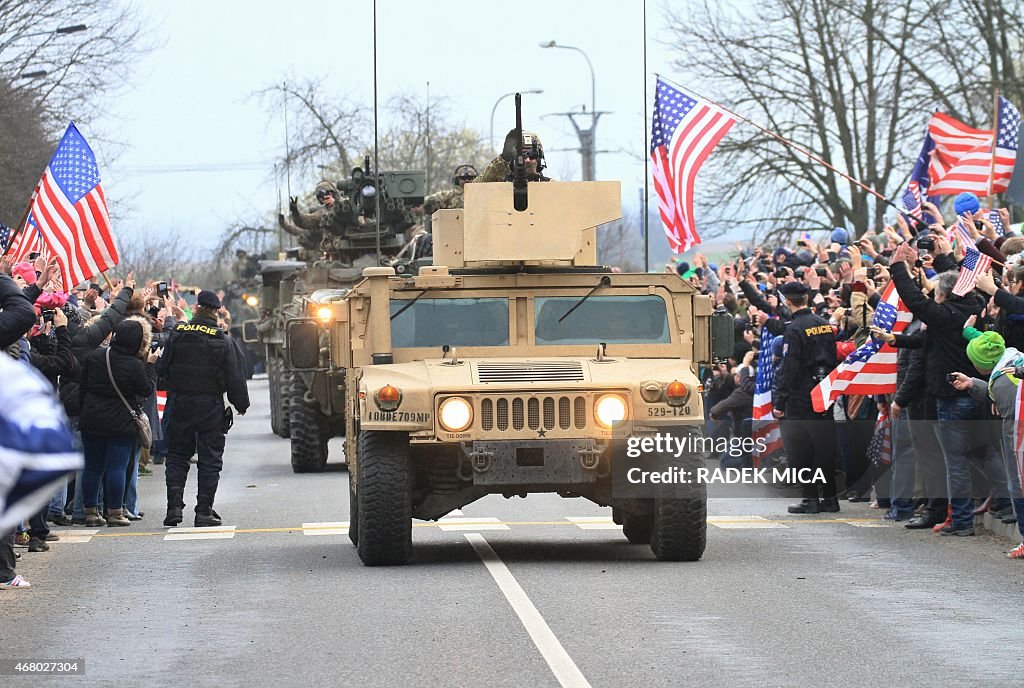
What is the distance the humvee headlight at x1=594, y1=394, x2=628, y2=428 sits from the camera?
1138 cm

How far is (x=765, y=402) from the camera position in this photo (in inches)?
703

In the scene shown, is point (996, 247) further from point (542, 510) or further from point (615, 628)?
point (615, 628)

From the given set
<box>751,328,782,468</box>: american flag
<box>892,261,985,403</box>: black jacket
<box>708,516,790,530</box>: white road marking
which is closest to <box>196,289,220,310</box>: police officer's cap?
<box>708,516,790,530</box>: white road marking

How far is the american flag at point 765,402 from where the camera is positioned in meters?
17.6

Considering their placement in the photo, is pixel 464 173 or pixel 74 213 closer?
pixel 74 213

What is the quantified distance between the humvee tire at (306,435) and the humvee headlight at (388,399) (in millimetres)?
9134

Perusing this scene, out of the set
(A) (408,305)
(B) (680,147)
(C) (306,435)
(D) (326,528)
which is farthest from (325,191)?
(A) (408,305)

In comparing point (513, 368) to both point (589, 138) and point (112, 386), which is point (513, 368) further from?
point (589, 138)

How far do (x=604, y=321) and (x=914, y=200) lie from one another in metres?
9.96

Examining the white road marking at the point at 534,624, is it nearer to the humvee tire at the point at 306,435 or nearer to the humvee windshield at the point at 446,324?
the humvee windshield at the point at 446,324

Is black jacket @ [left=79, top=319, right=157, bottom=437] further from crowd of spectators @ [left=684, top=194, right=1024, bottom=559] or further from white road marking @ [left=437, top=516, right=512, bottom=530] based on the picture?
crowd of spectators @ [left=684, top=194, right=1024, bottom=559]

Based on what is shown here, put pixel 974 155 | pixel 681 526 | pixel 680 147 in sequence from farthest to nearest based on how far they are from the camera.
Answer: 1. pixel 680 147
2. pixel 974 155
3. pixel 681 526

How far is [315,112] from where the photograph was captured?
175 ft

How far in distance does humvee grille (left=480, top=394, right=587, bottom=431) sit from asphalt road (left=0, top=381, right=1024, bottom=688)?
85cm
